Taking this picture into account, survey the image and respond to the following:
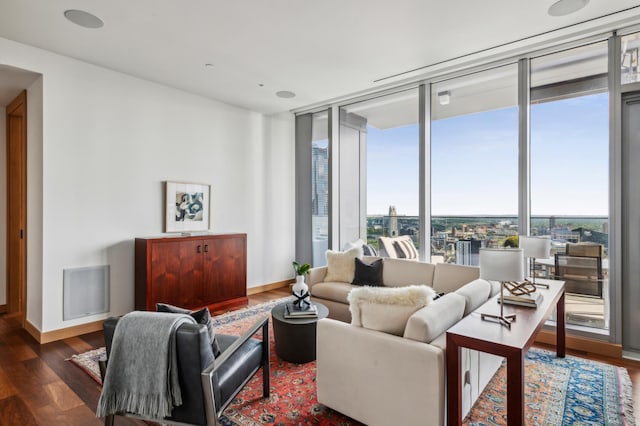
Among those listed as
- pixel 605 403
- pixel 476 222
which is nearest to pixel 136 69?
pixel 476 222

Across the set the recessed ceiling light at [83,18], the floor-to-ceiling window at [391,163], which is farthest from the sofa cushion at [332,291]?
the recessed ceiling light at [83,18]

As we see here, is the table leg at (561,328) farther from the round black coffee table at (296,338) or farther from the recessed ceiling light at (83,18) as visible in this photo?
the recessed ceiling light at (83,18)

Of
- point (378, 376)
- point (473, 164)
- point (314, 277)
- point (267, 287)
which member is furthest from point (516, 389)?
point (267, 287)

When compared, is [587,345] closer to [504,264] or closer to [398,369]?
[504,264]

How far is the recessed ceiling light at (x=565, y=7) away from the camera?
2.77m

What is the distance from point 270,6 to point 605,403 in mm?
3936

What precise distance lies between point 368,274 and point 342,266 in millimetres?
383

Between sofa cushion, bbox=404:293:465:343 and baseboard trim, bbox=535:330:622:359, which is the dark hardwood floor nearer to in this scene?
baseboard trim, bbox=535:330:622:359

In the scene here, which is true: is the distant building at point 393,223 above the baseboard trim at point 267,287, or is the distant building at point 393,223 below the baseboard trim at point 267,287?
above

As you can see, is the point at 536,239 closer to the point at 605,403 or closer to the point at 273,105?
the point at 605,403

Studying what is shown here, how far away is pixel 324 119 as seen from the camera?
5863mm

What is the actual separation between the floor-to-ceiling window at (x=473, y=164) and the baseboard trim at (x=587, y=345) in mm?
1037

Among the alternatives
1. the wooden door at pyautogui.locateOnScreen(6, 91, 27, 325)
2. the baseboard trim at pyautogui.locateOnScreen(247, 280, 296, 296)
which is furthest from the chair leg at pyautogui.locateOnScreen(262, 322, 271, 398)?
the wooden door at pyautogui.locateOnScreen(6, 91, 27, 325)

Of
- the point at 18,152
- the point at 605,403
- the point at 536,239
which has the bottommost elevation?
the point at 605,403
